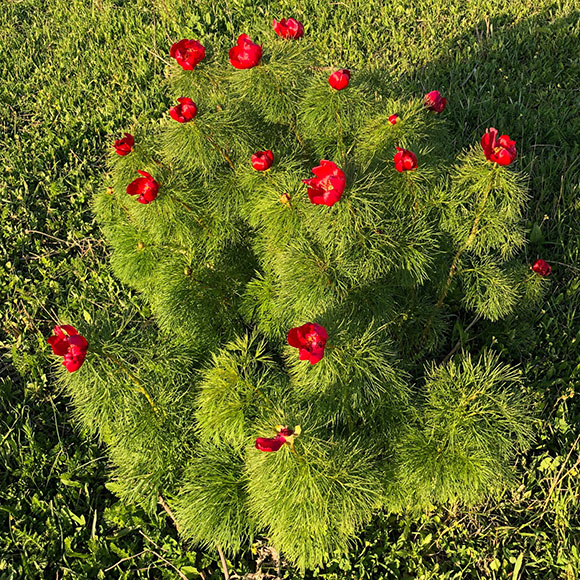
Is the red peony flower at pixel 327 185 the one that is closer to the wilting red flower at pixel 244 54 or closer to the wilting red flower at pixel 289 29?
the wilting red flower at pixel 244 54

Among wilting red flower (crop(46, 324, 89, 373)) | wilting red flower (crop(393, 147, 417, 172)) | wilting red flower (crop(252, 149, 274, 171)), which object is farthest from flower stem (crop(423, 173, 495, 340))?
wilting red flower (crop(46, 324, 89, 373))

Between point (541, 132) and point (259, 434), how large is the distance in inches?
115

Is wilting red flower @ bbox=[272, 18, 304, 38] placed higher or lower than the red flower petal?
higher

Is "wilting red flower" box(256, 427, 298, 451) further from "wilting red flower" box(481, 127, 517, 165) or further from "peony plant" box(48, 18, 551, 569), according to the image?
"wilting red flower" box(481, 127, 517, 165)

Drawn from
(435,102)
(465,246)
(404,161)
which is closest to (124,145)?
(404,161)

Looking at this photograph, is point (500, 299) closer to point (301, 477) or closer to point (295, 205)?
point (295, 205)

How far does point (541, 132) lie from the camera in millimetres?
3660

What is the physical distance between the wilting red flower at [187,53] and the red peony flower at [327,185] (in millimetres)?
843

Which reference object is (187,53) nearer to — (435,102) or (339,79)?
(339,79)

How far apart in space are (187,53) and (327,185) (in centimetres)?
91

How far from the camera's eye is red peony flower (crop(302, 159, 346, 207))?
5.19 ft

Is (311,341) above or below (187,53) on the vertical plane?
below

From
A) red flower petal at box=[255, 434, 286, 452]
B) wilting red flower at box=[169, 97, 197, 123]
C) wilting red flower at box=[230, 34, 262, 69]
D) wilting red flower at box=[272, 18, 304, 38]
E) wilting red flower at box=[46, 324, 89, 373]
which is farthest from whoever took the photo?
wilting red flower at box=[272, 18, 304, 38]

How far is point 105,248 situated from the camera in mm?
3451
